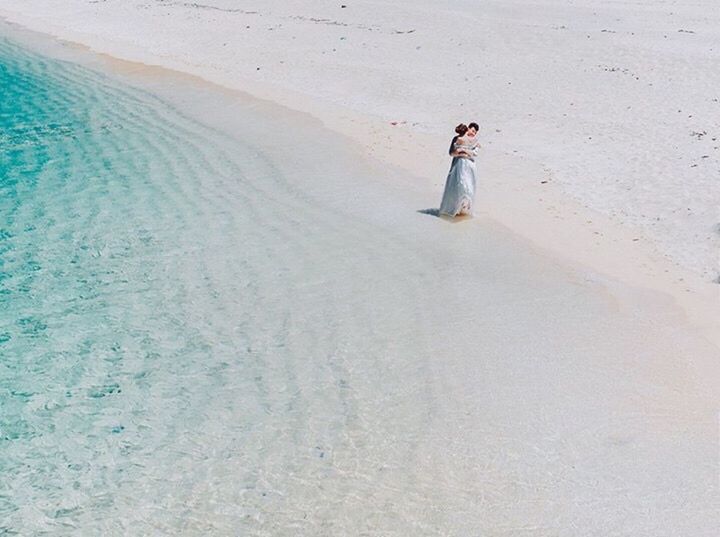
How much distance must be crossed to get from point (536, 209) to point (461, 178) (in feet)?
4.63

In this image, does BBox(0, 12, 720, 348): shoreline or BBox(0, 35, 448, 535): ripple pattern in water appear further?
BBox(0, 12, 720, 348): shoreline

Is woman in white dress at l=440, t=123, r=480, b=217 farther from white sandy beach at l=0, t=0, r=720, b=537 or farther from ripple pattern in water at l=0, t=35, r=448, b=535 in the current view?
ripple pattern in water at l=0, t=35, r=448, b=535

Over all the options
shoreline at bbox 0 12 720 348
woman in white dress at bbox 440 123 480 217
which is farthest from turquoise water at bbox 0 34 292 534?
woman in white dress at bbox 440 123 480 217

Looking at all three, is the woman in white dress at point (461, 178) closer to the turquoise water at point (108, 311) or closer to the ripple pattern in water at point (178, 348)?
the ripple pattern in water at point (178, 348)

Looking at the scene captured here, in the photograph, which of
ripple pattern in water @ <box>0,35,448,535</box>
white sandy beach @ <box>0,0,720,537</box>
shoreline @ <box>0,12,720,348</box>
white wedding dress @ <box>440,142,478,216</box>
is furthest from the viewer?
white wedding dress @ <box>440,142,478,216</box>

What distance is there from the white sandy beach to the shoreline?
5cm

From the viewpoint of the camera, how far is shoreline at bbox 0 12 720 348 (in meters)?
11.7

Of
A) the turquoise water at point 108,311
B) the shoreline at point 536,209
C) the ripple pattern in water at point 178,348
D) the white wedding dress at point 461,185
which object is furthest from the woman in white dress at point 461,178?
the turquoise water at point 108,311

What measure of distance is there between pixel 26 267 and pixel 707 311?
8.44 meters

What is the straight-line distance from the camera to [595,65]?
24.4 metres

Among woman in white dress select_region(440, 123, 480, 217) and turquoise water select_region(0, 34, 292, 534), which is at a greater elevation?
woman in white dress select_region(440, 123, 480, 217)

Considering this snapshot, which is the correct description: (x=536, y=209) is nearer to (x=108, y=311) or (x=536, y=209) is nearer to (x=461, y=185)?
(x=461, y=185)

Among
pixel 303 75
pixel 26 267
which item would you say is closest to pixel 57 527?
pixel 26 267

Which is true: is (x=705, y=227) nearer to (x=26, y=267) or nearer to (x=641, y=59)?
(x=26, y=267)
